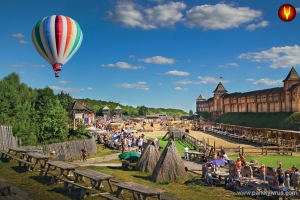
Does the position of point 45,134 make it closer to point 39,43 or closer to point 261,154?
point 39,43

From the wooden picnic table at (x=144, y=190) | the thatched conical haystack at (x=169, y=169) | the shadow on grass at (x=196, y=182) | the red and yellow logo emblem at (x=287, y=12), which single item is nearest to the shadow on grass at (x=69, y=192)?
the wooden picnic table at (x=144, y=190)

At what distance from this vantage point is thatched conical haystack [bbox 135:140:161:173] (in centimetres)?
1797

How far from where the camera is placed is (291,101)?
53.4 m

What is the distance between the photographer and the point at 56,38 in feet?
72.1

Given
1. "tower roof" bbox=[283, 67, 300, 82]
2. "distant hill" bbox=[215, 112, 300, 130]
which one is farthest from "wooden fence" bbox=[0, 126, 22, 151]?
"tower roof" bbox=[283, 67, 300, 82]

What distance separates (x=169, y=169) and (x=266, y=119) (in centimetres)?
4833

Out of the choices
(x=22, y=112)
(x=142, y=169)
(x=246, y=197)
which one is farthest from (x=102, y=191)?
(x=22, y=112)

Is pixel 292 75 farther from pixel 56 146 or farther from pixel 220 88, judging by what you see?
pixel 56 146

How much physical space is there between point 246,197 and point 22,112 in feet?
89.9

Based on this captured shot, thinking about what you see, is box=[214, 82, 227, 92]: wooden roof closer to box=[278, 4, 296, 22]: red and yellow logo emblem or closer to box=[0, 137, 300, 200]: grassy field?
box=[0, 137, 300, 200]: grassy field

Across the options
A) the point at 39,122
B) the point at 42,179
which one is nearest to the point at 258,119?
the point at 39,122

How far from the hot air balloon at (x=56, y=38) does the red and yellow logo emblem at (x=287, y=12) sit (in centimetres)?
1773

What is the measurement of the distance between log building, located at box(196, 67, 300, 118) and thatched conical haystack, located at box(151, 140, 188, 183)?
1681 inches

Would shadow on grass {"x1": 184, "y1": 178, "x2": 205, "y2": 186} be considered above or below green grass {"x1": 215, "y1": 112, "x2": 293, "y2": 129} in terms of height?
below
